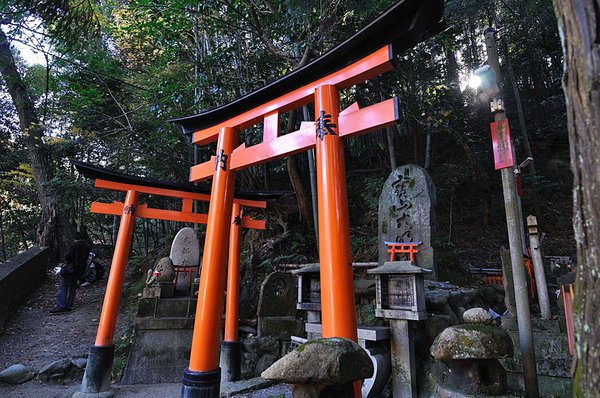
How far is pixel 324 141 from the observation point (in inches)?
139

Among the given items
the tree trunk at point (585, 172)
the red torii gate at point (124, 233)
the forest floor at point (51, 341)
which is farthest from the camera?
the forest floor at point (51, 341)

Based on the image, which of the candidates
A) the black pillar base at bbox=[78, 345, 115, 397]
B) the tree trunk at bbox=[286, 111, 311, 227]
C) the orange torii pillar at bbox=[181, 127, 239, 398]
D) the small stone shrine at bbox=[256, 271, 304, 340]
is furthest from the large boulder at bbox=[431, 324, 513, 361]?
the tree trunk at bbox=[286, 111, 311, 227]

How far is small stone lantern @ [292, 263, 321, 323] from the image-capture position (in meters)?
5.41

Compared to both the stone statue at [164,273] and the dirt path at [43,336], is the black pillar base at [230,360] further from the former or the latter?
the dirt path at [43,336]

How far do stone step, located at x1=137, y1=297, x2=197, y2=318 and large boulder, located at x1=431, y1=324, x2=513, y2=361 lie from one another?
525 centimetres

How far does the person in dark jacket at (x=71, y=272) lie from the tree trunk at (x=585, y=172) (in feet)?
33.0

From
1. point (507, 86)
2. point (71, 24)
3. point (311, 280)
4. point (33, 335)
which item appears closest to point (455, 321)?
point (311, 280)

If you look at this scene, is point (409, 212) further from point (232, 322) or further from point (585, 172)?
point (585, 172)

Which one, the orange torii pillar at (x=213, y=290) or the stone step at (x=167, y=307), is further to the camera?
the stone step at (x=167, y=307)

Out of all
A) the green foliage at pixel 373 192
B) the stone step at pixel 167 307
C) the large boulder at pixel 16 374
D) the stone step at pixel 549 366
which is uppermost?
the green foliage at pixel 373 192

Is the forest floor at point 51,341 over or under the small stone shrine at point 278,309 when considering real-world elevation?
under

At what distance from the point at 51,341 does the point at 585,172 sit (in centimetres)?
977

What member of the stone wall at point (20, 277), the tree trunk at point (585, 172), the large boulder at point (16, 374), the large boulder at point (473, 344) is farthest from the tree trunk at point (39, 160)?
the tree trunk at point (585, 172)

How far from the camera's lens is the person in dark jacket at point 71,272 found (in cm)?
859
